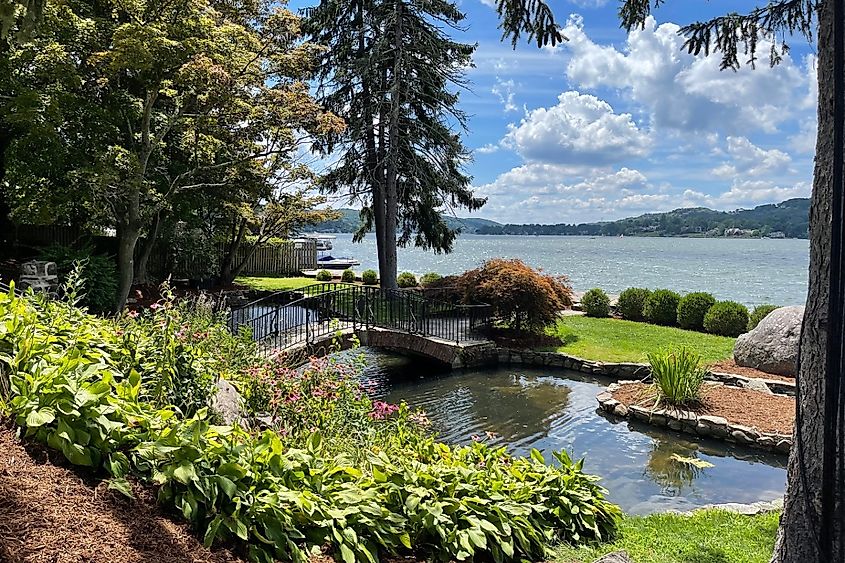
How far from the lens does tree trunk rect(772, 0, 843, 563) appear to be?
8.79ft

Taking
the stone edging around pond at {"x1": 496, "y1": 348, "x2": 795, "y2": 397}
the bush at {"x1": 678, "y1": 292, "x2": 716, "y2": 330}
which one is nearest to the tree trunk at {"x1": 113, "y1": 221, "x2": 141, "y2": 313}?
the stone edging around pond at {"x1": 496, "y1": 348, "x2": 795, "y2": 397}

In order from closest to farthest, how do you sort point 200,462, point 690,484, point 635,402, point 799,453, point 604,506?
point 200,462
point 799,453
point 604,506
point 690,484
point 635,402

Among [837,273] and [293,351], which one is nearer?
[837,273]

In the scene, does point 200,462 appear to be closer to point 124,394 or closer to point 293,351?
point 124,394

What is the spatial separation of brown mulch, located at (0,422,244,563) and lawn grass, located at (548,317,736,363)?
415 inches

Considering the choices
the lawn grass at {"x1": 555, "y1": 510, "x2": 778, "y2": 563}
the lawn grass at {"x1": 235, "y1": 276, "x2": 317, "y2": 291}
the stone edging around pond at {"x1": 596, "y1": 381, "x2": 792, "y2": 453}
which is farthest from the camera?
the lawn grass at {"x1": 235, "y1": 276, "x2": 317, "y2": 291}

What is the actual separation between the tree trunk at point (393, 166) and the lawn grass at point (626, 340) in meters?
5.98

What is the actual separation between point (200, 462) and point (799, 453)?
114 inches

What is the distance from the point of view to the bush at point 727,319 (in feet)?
45.8

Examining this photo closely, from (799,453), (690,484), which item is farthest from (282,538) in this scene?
(690,484)

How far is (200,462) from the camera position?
2.57 metres

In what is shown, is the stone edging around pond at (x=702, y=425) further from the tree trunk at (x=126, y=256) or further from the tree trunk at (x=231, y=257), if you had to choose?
the tree trunk at (x=231, y=257)

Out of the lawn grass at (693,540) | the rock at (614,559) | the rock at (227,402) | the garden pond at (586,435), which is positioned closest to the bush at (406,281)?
the garden pond at (586,435)

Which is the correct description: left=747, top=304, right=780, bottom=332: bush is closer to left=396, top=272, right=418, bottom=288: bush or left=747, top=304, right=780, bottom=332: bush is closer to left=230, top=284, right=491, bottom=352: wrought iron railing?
left=230, top=284, right=491, bottom=352: wrought iron railing
